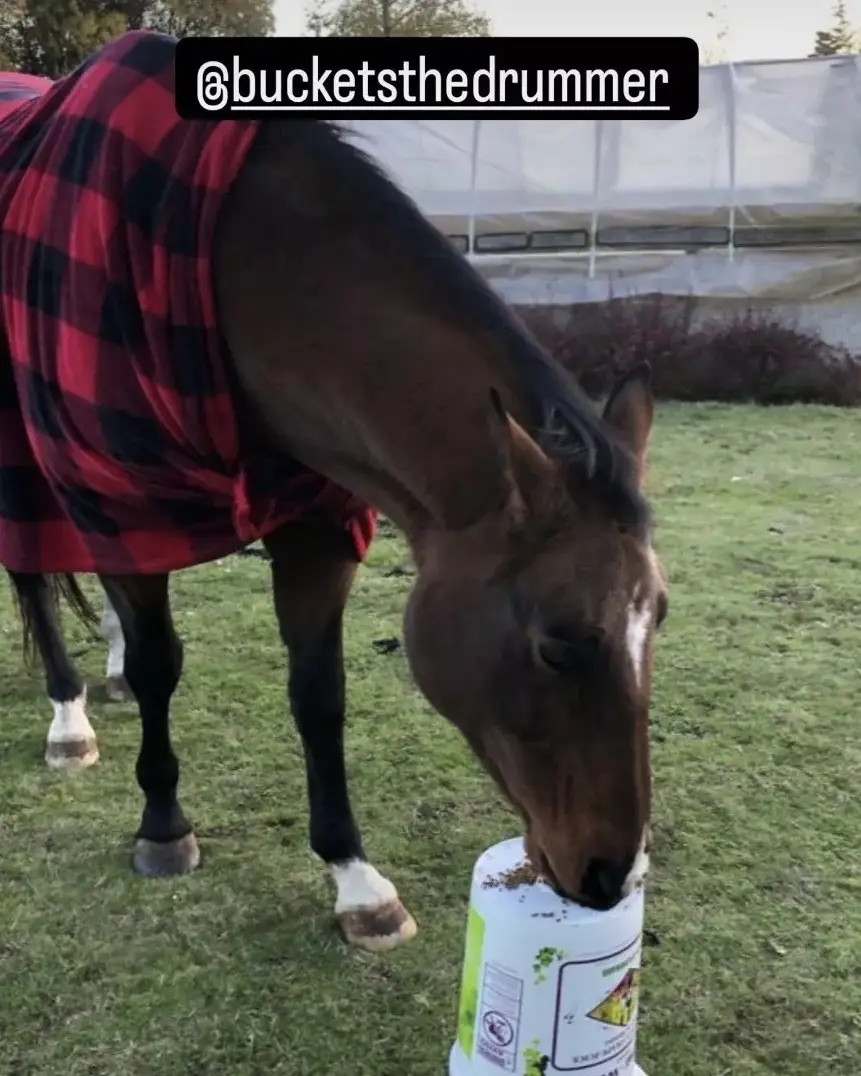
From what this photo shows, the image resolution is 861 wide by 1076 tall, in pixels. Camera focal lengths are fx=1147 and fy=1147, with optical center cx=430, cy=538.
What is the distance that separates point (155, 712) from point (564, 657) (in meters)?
1.11

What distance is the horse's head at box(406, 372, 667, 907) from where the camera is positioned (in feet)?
3.75

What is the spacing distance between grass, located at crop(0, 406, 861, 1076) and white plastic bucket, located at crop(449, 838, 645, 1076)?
223mm

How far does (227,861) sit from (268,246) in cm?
105

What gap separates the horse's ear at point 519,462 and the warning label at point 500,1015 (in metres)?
0.52

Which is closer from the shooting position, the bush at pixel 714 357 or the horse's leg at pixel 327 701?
the horse's leg at pixel 327 701

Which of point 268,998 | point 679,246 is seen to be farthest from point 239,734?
point 679,246

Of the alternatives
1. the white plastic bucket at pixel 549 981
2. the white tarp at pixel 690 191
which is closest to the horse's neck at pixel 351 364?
the white plastic bucket at pixel 549 981

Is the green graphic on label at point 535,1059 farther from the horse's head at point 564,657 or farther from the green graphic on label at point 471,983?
the horse's head at point 564,657

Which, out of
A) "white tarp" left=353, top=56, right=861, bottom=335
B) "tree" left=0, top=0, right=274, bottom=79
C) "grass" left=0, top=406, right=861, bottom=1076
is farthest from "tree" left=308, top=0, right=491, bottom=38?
"grass" left=0, top=406, right=861, bottom=1076

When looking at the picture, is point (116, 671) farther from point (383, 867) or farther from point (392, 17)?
point (392, 17)

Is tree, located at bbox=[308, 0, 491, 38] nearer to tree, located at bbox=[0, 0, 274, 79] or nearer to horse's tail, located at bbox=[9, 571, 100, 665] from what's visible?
tree, located at bbox=[0, 0, 274, 79]

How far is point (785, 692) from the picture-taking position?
258 centimetres

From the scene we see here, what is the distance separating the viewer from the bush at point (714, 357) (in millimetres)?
6445

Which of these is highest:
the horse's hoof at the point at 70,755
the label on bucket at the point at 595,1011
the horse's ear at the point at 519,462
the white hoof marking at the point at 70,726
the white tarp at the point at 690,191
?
the white tarp at the point at 690,191
